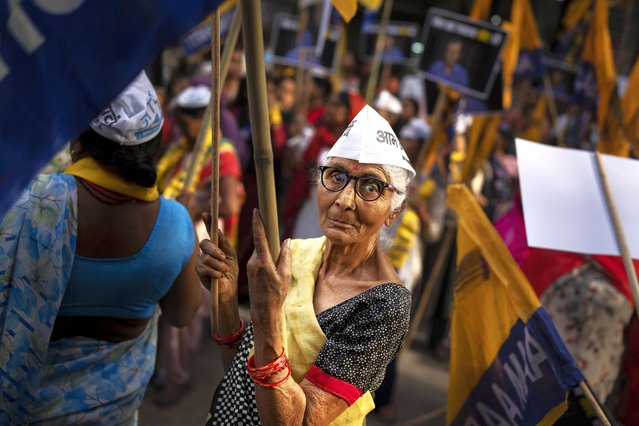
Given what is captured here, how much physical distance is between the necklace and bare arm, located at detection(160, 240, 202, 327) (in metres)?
0.36

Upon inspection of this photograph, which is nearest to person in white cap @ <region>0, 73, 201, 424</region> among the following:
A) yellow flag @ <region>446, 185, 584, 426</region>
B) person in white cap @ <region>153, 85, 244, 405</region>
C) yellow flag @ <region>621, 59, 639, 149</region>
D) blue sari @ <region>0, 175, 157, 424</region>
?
blue sari @ <region>0, 175, 157, 424</region>

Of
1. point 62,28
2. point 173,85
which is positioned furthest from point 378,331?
point 173,85

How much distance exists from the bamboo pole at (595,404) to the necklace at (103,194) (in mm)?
1530

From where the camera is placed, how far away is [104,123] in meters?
2.22

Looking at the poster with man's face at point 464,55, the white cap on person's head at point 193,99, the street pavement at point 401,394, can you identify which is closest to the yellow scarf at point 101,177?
the white cap on person's head at point 193,99

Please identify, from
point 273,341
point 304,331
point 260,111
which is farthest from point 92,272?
point 260,111

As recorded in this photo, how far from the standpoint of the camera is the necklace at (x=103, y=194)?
225cm

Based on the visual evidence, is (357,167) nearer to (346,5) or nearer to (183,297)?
(346,5)

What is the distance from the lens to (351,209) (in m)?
1.98

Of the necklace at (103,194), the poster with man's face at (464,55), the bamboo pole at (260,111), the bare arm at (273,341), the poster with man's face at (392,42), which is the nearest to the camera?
the bamboo pole at (260,111)

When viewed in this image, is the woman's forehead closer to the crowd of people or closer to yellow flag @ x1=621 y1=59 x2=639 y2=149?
the crowd of people

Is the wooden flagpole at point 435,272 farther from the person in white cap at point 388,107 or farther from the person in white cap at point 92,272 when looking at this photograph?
the person in white cap at point 92,272

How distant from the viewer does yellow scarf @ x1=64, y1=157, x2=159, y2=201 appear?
227cm

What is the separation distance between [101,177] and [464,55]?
4712 millimetres
